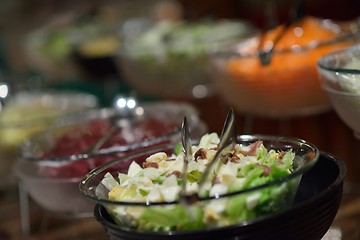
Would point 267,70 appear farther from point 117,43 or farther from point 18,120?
point 117,43

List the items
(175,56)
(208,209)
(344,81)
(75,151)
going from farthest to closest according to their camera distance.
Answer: (175,56) → (75,151) → (344,81) → (208,209)

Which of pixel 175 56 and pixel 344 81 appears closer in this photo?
pixel 344 81

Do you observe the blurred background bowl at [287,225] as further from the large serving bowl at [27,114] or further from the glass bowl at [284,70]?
the large serving bowl at [27,114]

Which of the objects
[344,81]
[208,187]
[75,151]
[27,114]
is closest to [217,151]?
[208,187]

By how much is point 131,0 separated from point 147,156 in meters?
1.77

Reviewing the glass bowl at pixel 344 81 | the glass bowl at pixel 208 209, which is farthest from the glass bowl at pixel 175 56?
the glass bowl at pixel 208 209

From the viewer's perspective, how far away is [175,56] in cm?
166

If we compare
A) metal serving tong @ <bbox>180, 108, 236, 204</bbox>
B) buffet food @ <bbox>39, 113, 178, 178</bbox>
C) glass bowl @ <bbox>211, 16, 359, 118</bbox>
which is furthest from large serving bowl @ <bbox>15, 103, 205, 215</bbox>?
metal serving tong @ <bbox>180, 108, 236, 204</bbox>

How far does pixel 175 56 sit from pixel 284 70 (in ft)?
1.45

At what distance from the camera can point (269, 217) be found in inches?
28.0

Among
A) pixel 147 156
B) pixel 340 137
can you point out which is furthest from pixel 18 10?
pixel 147 156

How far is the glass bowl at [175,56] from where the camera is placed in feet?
5.38

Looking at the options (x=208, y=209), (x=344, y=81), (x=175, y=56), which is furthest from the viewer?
(x=175, y=56)

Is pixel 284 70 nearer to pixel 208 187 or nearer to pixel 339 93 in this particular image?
pixel 339 93
